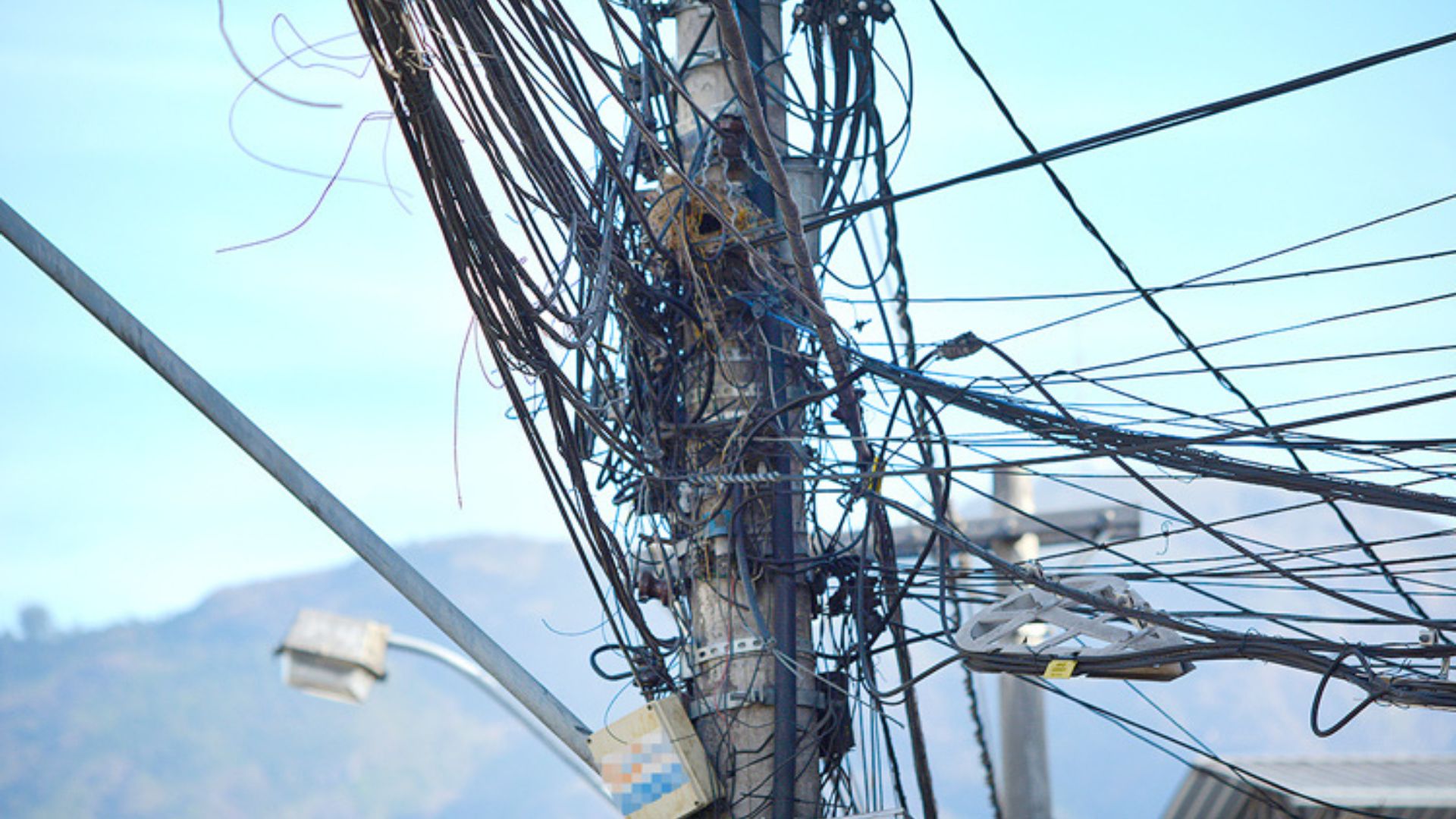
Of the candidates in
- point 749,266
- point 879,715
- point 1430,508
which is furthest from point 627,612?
point 1430,508

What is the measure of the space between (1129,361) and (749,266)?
1349mm

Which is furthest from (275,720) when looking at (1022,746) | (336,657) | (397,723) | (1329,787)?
(336,657)

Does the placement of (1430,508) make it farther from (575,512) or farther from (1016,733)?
(1016,733)

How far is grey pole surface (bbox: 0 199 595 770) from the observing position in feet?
13.6

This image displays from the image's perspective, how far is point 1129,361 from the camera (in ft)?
16.0

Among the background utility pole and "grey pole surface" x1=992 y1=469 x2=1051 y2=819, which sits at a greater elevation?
"grey pole surface" x1=992 y1=469 x2=1051 y2=819

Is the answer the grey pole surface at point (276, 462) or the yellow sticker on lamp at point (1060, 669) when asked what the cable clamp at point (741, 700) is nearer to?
the grey pole surface at point (276, 462)

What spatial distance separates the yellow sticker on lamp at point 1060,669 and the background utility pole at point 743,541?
82 cm

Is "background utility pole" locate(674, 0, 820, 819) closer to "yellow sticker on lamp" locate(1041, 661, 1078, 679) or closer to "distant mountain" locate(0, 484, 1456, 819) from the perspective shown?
"yellow sticker on lamp" locate(1041, 661, 1078, 679)

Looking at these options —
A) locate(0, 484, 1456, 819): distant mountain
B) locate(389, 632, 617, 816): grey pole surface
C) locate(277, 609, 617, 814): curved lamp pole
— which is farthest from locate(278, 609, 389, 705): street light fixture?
locate(0, 484, 1456, 819): distant mountain

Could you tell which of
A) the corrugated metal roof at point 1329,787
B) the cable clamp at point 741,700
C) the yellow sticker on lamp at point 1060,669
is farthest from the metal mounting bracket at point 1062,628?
the corrugated metal roof at point 1329,787

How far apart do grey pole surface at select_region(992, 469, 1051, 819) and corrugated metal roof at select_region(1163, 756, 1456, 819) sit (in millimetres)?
904

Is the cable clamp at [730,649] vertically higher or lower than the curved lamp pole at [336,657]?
higher

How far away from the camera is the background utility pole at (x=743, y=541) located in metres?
4.96
